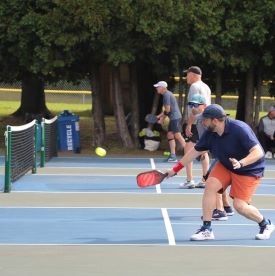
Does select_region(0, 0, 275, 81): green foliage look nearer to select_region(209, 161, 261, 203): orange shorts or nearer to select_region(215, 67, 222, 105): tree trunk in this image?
select_region(215, 67, 222, 105): tree trunk

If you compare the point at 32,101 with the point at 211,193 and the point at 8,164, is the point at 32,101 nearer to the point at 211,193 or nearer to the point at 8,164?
the point at 8,164

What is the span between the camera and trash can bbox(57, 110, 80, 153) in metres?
24.5

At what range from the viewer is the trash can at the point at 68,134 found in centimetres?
2452

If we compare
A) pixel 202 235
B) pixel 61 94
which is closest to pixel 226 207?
pixel 202 235

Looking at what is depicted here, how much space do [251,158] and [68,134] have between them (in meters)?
14.9

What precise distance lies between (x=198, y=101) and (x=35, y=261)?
17.2 feet

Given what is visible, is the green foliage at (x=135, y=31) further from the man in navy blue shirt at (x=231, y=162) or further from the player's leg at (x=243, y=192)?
the player's leg at (x=243, y=192)

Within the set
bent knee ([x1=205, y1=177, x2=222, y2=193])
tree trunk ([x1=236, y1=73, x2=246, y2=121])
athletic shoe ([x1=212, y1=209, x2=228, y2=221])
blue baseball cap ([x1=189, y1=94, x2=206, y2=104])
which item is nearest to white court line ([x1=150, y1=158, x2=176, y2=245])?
athletic shoe ([x1=212, y1=209, x2=228, y2=221])

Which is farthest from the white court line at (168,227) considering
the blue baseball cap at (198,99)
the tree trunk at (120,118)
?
the tree trunk at (120,118)

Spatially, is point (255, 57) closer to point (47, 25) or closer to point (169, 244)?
point (47, 25)

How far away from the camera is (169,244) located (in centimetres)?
1015

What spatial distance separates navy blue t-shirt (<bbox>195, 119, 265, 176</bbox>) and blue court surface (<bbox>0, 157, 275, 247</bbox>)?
2.69 feet

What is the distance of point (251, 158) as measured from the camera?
9.95m

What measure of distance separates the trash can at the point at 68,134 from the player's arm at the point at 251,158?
1466 centimetres
